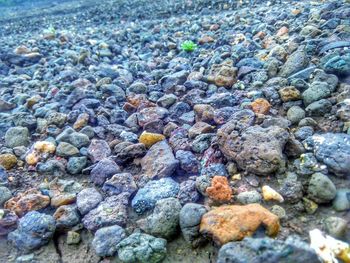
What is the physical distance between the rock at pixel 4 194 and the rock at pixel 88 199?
38cm

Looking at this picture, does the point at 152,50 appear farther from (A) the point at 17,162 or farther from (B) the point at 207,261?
(B) the point at 207,261

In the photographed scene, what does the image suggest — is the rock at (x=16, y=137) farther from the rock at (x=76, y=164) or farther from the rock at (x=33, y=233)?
the rock at (x=33, y=233)

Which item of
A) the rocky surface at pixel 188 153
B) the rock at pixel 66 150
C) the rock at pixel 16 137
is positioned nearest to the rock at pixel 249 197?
the rocky surface at pixel 188 153

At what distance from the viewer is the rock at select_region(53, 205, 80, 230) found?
1615mm

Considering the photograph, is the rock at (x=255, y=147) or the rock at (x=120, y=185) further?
the rock at (x=120, y=185)

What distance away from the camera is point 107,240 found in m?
1.49

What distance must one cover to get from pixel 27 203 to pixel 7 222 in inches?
4.8

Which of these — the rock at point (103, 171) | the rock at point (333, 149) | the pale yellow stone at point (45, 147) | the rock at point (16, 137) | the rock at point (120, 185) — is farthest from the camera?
the rock at point (16, 137)

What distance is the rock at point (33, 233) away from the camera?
1.56 metres

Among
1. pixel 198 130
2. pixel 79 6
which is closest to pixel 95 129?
pixel 198 130

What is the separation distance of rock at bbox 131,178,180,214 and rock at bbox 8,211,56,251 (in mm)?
389

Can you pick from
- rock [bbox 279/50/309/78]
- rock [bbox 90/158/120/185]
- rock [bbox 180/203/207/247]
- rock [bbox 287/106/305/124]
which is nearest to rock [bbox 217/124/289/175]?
rock [bbox 287/106/305/124]

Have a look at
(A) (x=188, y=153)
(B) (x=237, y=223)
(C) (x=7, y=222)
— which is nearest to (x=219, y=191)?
(B) (x=237, y=223)

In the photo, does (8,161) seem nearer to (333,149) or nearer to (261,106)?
(261,106)
